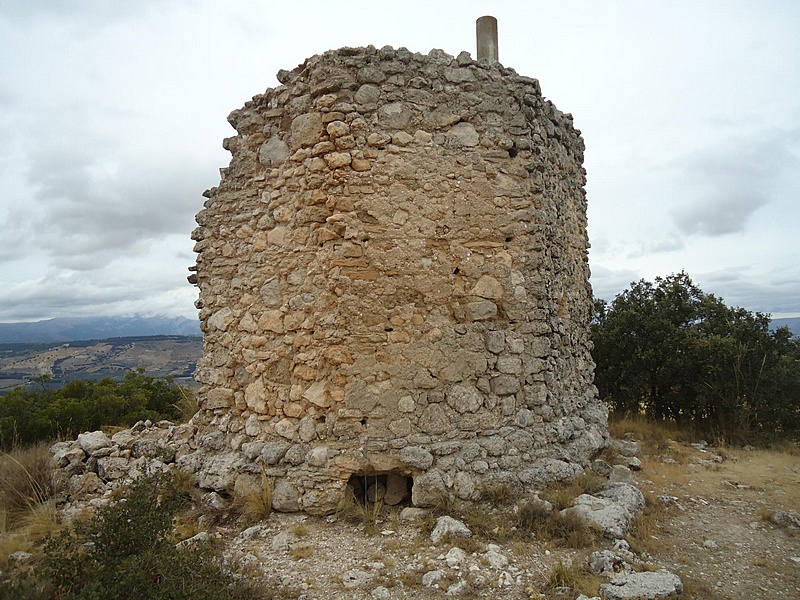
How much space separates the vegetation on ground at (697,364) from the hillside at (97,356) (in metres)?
17.9

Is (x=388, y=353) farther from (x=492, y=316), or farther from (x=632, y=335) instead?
(x=632, y=335)

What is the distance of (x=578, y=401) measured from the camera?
251 inches

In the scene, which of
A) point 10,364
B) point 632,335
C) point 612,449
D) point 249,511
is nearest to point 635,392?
point 632,335

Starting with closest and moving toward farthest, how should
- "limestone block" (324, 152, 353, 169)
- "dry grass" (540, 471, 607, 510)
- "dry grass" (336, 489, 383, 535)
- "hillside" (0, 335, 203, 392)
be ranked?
"dry grass" (336, 489, 383, 535)
"dry grass" (540, 471, 607, 510)
"limestone block" (324, 152, 353, 169)
"hillside" (0, 335, 203, 392)

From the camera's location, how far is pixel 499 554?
4.11m

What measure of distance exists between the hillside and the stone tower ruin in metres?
18.4

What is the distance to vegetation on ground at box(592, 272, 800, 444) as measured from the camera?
8.80m

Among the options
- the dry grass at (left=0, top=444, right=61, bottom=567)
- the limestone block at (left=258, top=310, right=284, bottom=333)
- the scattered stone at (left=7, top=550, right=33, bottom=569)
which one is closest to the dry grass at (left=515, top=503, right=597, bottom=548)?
the limestone block at (left=258, top=310, right=284, bottom=333)

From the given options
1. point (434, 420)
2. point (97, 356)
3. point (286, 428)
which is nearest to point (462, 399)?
point (434, 420)

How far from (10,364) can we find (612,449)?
30376mm

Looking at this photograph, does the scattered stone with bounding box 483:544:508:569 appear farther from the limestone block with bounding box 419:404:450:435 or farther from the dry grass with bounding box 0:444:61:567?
the dry grass with bounding box 0:444:61:567

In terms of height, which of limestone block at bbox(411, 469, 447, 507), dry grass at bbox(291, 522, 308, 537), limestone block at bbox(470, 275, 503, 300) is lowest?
dry grass at bbox(291, 522, 308, 537)

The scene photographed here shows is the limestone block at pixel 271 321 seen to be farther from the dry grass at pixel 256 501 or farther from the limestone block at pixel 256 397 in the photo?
the dry grass at pixel 256 501

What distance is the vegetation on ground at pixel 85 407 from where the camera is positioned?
774 cm
